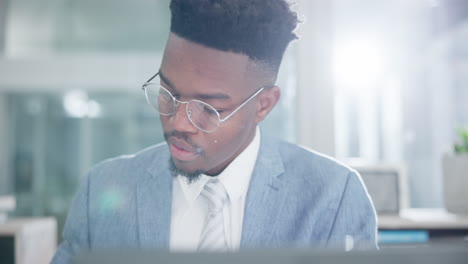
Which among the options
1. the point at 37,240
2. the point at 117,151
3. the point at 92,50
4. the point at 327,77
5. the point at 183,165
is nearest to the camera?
the point at 183,165

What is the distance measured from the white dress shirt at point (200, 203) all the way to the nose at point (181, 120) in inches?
4.4

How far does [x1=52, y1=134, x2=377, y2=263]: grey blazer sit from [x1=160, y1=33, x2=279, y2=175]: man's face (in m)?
0.08

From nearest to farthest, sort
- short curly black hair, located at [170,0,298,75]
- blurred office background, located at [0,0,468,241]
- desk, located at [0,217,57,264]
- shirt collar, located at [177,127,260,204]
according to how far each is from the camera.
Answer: short curly black hair, located at [170,0,298,75] → shirt collar, located at [177,127,260,204] → blurred office background, located at [0,0,468,241] → desk, located at [0,217,57,264]

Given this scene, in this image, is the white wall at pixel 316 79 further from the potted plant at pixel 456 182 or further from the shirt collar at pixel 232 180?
the potted plant at pixel 456 182

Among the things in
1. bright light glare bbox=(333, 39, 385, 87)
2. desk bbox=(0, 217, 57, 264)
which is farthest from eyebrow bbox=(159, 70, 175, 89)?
desk bbox=(0, 217, 57, 264)

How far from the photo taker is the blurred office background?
4.03ft

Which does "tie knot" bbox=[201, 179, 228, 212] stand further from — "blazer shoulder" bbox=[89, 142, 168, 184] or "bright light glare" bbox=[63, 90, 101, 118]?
"bright light glare" bbox=[63, 90, 101, 118]

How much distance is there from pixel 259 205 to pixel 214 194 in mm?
96

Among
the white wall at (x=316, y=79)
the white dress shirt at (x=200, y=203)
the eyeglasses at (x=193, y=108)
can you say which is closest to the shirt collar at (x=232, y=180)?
the white dress shirt at (x=200, y=203)

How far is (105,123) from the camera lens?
6.21ft

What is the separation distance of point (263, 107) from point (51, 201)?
3.88 feet

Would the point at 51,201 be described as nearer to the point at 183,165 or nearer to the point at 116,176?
the point at 116,176

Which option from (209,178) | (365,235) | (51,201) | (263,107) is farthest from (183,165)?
(51,201)

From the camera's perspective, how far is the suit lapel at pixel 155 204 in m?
0.82
